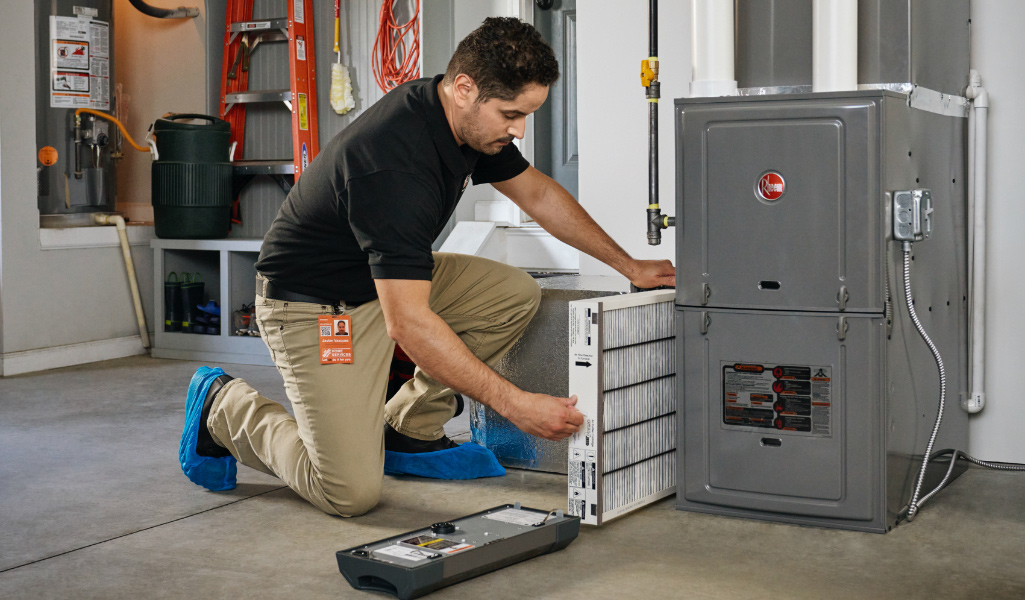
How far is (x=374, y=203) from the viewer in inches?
85.7

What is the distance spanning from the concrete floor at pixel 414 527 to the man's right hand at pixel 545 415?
0.25 metres

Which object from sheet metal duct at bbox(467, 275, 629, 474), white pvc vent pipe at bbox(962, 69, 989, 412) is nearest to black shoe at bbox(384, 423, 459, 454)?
sheet metal duct at bbox(467, 275, 629, 474)

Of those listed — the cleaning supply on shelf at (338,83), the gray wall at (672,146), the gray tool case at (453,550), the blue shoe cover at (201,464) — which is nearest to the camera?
the gray tool case at (453,550)

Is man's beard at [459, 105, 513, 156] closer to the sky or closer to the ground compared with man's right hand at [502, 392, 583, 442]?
closer to the sky

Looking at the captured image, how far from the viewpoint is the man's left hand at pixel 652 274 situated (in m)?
2.68

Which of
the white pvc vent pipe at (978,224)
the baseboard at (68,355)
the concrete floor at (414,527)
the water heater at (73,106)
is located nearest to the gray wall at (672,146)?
the white pvc vent pipe at (978,224)

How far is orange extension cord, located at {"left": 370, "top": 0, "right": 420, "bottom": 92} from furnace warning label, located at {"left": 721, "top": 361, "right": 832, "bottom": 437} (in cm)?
284

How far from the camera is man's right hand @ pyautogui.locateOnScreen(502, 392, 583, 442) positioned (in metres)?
2.15

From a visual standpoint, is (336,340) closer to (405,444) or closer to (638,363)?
(405,444)

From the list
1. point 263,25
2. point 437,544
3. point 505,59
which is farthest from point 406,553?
point 263,25

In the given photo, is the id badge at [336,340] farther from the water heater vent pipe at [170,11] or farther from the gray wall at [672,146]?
the water heater vent pipe at [170,11]

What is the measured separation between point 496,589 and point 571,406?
0.49m

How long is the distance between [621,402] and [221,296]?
3.07 metres

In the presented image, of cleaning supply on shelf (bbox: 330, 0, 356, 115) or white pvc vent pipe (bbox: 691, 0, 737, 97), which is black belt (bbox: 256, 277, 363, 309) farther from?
cleaning supply on shelf (bbox: 330, 0, 356, 115)
